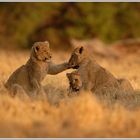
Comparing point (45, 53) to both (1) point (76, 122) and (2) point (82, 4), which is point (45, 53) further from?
(2) point (82, 4)

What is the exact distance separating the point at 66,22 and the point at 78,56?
15.5 metres

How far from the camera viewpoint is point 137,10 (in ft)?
86.9

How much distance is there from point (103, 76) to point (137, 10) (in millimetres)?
14787

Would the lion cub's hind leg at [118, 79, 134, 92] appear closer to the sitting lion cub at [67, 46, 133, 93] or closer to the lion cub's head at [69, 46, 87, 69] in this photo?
the sitting lion cub at [67, 46, 133, 93]

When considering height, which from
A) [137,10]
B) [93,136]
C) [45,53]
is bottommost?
[93,136]

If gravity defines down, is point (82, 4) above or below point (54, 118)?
above

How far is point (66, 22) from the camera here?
89.4 feet

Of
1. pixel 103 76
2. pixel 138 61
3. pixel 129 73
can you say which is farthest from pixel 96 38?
pixel 103 76

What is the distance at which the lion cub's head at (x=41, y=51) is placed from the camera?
11562 millimetres

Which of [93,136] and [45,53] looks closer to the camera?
Answer: [93,136]

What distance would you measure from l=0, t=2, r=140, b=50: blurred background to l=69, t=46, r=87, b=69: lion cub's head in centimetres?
1388

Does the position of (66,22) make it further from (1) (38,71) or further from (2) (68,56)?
(1) (38,71)

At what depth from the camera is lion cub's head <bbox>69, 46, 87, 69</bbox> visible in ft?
38.8

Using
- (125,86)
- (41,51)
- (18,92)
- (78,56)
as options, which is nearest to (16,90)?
(18,92)
